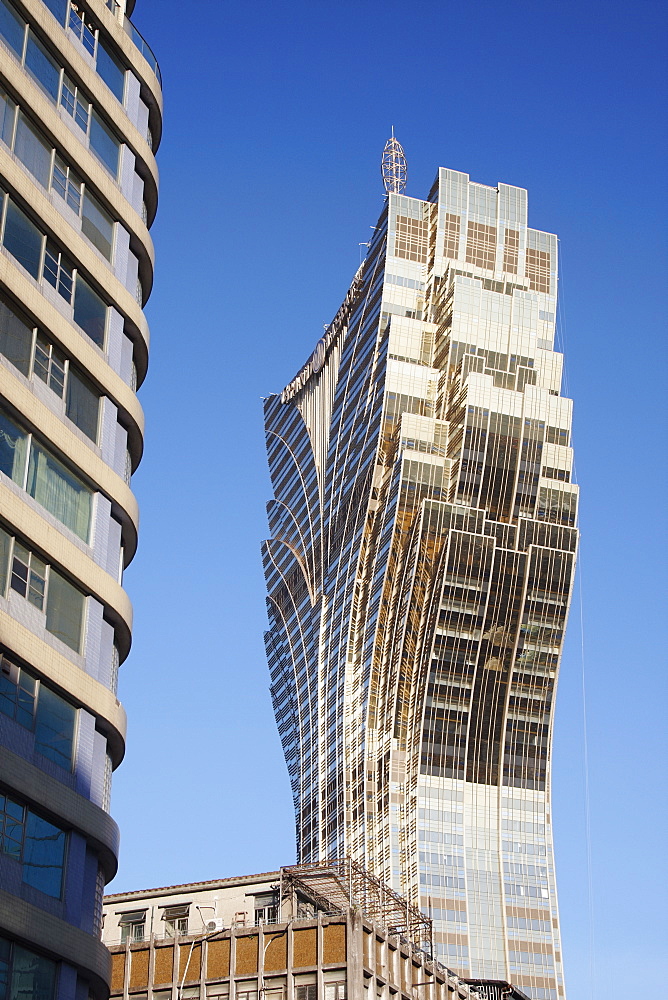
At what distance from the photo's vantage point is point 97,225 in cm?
6194

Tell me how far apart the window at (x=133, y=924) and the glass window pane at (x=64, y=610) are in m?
42.6

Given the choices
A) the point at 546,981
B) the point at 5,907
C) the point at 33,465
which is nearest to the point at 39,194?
the point at 33,465

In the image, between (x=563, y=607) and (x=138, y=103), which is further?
(x=563, y=607)

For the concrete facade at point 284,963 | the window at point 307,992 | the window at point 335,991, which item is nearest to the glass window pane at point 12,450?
the concrete facade at point 284,963

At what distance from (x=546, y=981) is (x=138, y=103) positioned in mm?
143401

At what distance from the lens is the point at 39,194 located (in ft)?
184

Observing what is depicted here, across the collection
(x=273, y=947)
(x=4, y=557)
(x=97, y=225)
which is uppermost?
(x=97, y=225)

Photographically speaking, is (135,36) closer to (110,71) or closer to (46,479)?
(110,71)

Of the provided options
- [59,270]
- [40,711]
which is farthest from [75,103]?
[40,711]

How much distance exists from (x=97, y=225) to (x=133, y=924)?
48.1 m

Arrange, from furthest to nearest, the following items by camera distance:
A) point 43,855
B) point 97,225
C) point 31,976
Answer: point 97,225 → point 43,855 → point 31,976

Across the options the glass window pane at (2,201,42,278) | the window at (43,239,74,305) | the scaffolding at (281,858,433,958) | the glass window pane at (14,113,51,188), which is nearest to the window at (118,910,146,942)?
the scaffolding at (281,858,433,958)

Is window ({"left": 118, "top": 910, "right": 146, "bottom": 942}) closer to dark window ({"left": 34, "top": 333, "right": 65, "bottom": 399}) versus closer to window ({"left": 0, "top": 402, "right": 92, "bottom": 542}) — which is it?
window ({"left": 0, "top": 402, "right": 92, "bottom": 542})

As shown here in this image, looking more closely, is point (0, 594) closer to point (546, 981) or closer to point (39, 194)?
point (39, 194)
